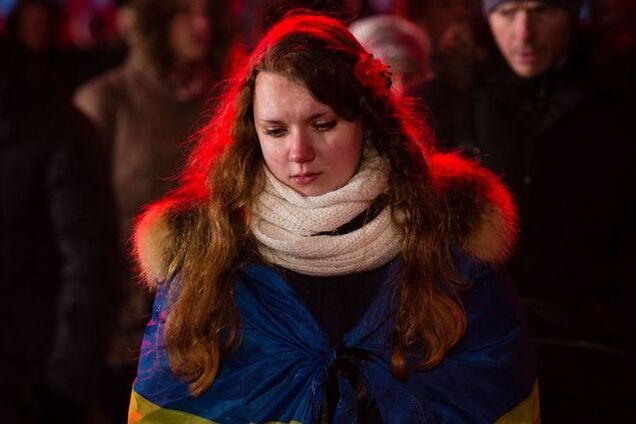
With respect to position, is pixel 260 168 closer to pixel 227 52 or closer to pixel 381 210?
pixel 381 210

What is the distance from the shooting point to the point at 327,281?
3.91 meters

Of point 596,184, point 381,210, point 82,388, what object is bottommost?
point 82,388

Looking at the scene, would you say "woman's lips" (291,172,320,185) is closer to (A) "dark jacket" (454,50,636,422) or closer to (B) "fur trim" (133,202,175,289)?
(B) "fur trim" (133,202,175,289)

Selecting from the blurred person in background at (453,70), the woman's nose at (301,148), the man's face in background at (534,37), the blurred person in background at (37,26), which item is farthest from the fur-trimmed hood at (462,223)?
the blurred person in background at (37,26)

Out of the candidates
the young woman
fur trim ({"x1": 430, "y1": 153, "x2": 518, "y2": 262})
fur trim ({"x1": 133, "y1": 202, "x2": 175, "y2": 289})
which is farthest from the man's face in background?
fur trim ({"x1": 133, "y1": 202, "x2": 175, "y2": 289})

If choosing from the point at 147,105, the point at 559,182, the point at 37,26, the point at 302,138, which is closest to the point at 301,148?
the point at 302,138

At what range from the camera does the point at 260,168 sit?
3.95 m

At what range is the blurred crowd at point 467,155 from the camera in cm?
502

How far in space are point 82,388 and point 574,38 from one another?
8.14 ft

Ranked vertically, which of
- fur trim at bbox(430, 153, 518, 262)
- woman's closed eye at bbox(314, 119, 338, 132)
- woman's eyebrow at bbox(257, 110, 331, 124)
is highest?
woman's eyebrow at bbox(257, 110, 331, 124)

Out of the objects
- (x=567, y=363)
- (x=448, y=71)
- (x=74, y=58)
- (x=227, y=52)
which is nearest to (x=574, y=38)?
(x=448, y=71)

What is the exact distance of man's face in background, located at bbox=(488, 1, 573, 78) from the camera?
17.4ft

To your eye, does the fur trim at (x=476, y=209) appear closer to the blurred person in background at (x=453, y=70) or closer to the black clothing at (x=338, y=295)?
the black clothing at (x=338, y=295)

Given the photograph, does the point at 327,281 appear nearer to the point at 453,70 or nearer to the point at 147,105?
the point at 453,70
